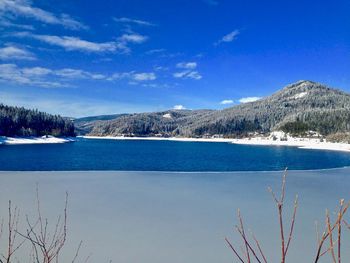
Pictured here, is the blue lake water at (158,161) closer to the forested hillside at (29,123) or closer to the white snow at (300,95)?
the forested hillside at (29,123)

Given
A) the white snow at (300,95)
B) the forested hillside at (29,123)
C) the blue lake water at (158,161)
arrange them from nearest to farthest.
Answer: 1. the blue lake water at (158,161)
2. the forested hillside at (29,123)
3. the white snow at (300,95)

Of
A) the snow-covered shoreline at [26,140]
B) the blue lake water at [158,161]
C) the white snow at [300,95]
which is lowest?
the blue lake water at [158,161]

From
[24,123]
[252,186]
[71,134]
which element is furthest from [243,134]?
[252,186]

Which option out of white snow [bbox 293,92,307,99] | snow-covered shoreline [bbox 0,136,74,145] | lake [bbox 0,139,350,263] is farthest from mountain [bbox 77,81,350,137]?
lake [bbox 0,139,350,263]

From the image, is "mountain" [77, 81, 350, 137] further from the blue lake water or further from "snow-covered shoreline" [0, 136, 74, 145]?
the blue lake water

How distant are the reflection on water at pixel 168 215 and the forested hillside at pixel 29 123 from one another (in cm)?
6857

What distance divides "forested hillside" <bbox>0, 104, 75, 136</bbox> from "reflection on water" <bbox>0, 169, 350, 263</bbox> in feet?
225

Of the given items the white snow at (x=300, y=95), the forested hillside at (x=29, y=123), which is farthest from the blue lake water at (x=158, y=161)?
the white snow at (x=300, y=95)

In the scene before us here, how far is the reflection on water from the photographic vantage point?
6258 mm

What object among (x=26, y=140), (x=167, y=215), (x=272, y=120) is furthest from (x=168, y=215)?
(x=272, y=120)

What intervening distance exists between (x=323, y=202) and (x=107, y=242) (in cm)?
744

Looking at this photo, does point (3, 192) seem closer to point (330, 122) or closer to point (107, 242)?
point (107, 242)

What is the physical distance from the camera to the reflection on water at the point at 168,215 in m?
6.26

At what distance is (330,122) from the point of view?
376 feet
